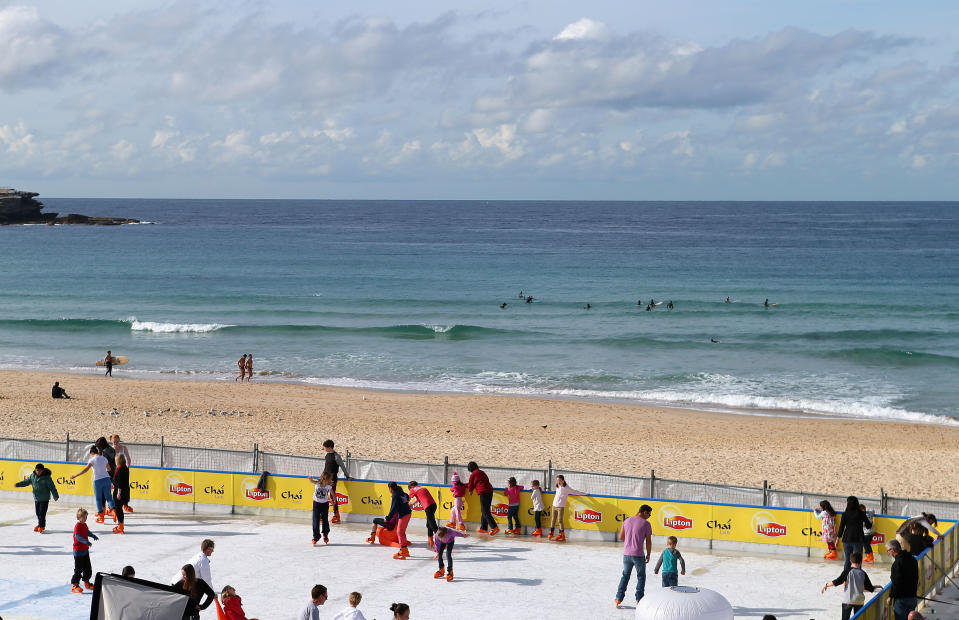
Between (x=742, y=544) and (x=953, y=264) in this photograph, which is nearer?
(x=742, y=544)

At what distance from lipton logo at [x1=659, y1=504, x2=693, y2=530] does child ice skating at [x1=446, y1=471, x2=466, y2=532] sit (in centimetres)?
376

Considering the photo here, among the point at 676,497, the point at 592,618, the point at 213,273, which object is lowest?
the point at 592,618

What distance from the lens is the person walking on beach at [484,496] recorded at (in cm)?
1811

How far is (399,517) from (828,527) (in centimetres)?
751

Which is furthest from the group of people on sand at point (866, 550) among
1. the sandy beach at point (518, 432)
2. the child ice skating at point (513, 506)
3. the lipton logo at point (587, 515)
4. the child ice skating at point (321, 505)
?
the child ice skating at point (321, 505)

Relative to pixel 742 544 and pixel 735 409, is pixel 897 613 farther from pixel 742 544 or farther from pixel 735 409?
pixel 735 409

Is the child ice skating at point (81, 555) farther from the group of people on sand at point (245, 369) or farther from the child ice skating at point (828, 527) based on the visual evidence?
the group of people on sand at point (245, 369)

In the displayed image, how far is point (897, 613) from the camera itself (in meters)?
12.5

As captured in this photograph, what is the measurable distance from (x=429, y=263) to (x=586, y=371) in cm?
5142

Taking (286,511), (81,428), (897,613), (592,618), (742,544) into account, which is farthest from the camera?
(81,428)

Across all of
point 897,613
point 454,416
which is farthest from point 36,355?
point 897,613

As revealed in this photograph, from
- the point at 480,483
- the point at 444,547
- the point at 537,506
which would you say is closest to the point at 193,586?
the point at 444,547

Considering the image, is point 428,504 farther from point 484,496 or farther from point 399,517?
point 484,496

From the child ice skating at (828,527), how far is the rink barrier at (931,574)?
1854 millimetres
